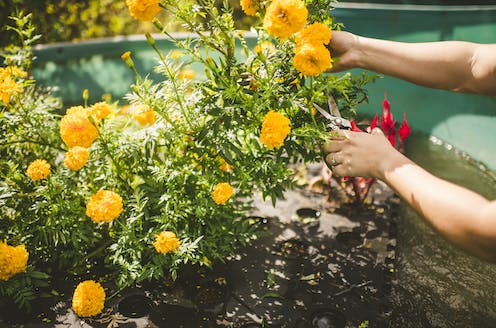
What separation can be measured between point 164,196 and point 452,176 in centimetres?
218

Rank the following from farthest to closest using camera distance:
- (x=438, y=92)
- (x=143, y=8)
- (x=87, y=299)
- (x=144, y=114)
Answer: (x=438, y=92) < (x=144, y=114) < (x=87, y=299) < (x=143, y=8)

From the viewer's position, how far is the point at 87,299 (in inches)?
65.8

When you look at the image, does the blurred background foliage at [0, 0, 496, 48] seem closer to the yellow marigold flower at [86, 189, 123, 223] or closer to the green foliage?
the green foliage

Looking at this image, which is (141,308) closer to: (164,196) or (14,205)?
(164,196)

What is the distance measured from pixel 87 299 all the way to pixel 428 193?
139cm

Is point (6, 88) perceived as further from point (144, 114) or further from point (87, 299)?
point (87, 299)

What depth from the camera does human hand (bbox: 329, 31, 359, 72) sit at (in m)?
1.76

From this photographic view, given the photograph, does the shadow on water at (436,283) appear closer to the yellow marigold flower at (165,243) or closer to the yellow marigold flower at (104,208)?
the yellow marigold flower at (165,243)

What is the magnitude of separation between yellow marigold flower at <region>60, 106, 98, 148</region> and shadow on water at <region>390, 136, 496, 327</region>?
5.17 ft

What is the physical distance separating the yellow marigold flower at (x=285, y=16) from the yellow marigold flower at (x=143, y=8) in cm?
46

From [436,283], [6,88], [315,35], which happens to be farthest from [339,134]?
[6,88]

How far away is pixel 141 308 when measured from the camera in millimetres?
1927

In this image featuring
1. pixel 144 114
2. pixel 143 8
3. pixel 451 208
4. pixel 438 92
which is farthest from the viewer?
pixel 438 92

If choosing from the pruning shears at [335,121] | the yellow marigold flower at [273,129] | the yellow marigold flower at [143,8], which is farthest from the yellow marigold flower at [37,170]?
the pruning shears at [335,121]
